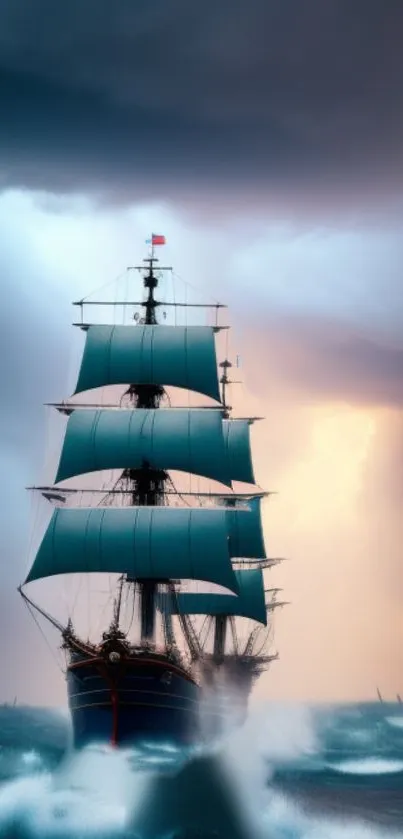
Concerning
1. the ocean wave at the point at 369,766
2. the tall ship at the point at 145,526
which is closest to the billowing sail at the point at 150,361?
the tall ship at the point at 145,526

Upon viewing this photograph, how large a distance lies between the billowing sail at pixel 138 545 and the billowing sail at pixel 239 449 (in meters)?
17.0

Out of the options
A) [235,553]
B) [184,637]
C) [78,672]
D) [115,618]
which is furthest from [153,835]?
[235,553]

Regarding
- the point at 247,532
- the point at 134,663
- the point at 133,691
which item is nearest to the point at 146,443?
the point at 134,663

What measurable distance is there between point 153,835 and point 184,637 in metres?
19.3

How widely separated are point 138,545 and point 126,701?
839 cm

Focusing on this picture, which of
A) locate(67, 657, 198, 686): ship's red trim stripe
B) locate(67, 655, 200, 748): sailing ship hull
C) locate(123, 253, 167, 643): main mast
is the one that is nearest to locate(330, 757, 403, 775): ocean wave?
locate(123, 253, 167, 643): main mast

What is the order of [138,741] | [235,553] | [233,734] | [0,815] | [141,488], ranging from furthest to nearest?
[235,553], [233,734], [141,488], [138,741], [0,815]

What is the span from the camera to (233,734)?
65250 mm

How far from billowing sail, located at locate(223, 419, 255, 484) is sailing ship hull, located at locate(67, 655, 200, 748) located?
2328 cm

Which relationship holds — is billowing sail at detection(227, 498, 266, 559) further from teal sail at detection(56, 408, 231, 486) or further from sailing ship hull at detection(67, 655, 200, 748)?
sailing ship hull at detection(67, 655, 200, 748)

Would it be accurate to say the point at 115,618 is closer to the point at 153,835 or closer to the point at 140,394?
the point at 140,394

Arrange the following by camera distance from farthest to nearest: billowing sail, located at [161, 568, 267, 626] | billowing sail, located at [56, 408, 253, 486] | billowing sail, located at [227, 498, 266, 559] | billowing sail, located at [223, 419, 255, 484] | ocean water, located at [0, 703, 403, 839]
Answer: billowing sail, located at [223, 419, 255, 484], billowing sail, located at [227, 498, 266, 559], billowing sail, located at [161, 568, 267, 626], billowing sail, located at [56, 408, 253, 486], ocean water, located at [0, 703, 403, 839]

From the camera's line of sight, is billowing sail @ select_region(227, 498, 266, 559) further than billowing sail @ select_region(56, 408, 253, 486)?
Yes

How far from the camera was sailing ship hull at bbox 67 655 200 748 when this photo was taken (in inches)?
1842
